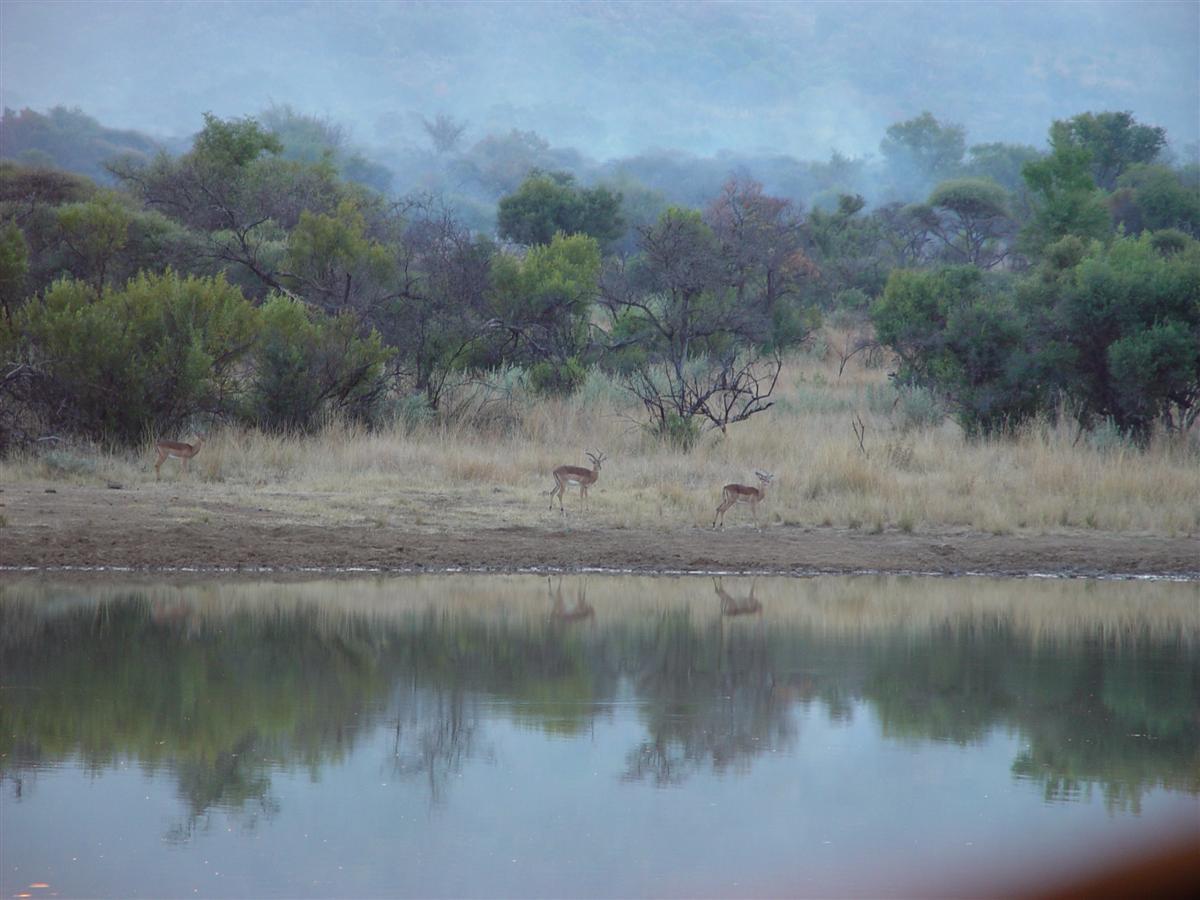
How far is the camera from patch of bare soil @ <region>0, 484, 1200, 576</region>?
47.1ft

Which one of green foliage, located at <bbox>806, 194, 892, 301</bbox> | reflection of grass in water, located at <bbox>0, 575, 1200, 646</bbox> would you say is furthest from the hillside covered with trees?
reflection of grass in water, located at <bbox>0, 575, 1200, 646</bbox>

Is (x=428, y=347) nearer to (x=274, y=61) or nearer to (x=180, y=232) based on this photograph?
(x=180, y=232)

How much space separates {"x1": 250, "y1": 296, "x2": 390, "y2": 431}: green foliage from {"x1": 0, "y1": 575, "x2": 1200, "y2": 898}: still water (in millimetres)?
8441

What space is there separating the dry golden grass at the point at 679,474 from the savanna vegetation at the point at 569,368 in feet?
0.19

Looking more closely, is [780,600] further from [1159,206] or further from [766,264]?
[1159,206]

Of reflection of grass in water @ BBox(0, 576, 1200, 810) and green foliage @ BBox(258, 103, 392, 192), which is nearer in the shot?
reflection of grass in water @ BBox(0, 576, 1200, 810)

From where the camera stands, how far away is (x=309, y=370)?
21562 millimetres

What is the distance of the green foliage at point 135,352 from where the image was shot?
20.0 m

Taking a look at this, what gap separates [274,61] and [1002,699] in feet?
633

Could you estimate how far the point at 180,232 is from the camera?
28.6 meters

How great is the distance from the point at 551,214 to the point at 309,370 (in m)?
22.7

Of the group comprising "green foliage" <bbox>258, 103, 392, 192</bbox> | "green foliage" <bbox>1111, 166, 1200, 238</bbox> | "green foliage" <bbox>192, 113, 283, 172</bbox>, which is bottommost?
"green foliage" <bbox>192, 113, 283, 172</bbox>

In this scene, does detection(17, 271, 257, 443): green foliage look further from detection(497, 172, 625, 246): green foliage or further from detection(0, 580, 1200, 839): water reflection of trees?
detection(497, 172, 625, 246): green foliage

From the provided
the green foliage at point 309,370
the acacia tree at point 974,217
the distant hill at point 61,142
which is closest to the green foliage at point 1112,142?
the acacia tree at point 974,217
